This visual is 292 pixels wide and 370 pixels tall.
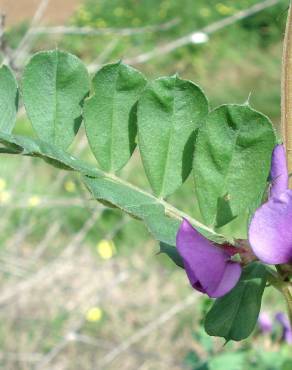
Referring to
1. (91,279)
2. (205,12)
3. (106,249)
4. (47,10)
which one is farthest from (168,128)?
(47,10)

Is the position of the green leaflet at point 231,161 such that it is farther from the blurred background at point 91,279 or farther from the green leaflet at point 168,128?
the blurred background at point 91,279

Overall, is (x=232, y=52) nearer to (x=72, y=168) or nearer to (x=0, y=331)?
(x=0, y=331)

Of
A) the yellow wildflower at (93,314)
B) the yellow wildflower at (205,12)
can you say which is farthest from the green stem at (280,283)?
the yellow wildflower at (205,12)

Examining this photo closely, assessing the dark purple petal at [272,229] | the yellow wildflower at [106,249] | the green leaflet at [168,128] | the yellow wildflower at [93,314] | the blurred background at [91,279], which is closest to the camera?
the dark purple petal at [272,229]

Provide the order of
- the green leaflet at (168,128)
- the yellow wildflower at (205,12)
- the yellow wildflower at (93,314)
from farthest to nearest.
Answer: the yellow wildflower at (205,12)
the yellow wildflower at (93,314)
the green leaflet at (168,128)

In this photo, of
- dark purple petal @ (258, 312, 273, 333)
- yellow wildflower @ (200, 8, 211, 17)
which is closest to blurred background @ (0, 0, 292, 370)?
dark purple petal @ (258, 312, 273, 333)

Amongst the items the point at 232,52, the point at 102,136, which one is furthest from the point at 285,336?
the point at 232,52

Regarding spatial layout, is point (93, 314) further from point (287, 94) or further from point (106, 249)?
point (287, 94)

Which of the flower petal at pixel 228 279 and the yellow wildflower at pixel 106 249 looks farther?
the yellow wildflower at pixel 106 249
